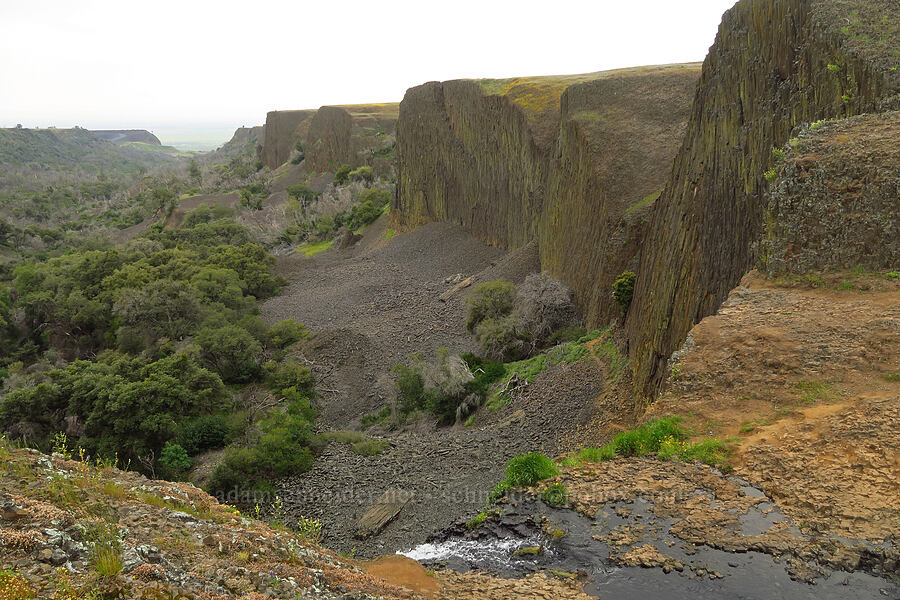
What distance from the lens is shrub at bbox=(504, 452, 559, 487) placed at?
7438 millimetres

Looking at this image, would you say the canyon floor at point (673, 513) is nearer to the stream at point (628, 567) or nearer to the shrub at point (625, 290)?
the stream at point (628, 567)

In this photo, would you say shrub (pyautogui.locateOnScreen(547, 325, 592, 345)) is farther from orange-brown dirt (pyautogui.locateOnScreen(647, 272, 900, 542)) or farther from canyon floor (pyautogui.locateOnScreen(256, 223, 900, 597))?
orange-brown dirt (pyautogui.locateOnScreen(647, 272, 900, 542))

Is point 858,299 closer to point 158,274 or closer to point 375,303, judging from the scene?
point 375,303

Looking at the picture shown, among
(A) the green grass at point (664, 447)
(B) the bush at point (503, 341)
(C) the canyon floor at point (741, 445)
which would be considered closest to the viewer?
(C) the canyon floor at point (741, 445)

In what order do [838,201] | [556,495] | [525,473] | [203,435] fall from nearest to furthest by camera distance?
1. [556,495]
2. [525,473]
3. [838,201]
4. [203,435]

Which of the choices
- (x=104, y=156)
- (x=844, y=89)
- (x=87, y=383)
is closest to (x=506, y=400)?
(x=844, y=89)

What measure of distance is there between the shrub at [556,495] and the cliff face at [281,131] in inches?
3061

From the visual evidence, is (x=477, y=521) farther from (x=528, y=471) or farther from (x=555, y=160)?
(x=555, y=160)

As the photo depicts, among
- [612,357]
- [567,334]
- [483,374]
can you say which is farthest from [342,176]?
[612,357]

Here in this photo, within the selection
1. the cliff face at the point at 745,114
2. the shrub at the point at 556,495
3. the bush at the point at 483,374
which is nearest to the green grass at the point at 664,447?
the shrub at the point at 556,495

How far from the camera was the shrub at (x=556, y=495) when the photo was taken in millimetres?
6789

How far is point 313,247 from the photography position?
4722cm

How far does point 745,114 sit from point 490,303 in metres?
13.5

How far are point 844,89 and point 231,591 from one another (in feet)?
38.1
